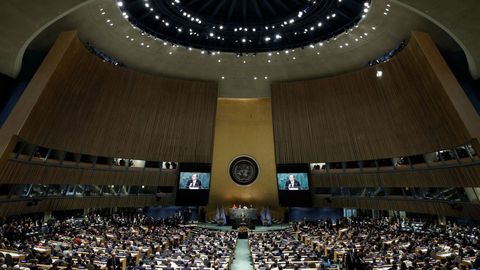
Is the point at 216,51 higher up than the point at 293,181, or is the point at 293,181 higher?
the point at 216,51

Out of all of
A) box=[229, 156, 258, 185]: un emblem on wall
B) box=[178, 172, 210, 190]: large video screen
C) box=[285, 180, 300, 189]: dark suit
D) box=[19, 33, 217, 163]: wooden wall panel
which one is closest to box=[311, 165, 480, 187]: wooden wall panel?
box=[285, 180, 300, 189]: dark suit

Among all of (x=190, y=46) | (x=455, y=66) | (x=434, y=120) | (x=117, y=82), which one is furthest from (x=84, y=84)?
(x=455, y=66)

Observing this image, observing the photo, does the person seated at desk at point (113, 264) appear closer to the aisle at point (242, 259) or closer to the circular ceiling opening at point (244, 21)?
the aisle at point (242, 259)

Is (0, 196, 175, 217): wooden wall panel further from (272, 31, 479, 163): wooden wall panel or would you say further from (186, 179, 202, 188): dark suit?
(272, 31, 479, 163): wooden wall panel

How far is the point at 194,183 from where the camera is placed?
26.8 m

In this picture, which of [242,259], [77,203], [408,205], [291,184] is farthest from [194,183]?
[408,205]

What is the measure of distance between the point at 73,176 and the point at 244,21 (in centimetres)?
1619

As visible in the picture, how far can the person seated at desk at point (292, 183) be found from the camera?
88.1 feet

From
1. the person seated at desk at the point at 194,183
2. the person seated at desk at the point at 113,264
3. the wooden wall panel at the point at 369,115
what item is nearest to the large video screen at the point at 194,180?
the person seated at desk at the point at 194,183

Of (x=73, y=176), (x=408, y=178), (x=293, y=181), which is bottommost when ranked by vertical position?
(x=73, y=176)

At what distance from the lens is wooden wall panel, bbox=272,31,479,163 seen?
17.8 meters

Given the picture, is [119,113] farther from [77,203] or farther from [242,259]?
Result: [242,259]

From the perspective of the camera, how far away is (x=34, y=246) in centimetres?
1304

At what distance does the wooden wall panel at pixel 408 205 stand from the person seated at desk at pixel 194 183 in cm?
1040
